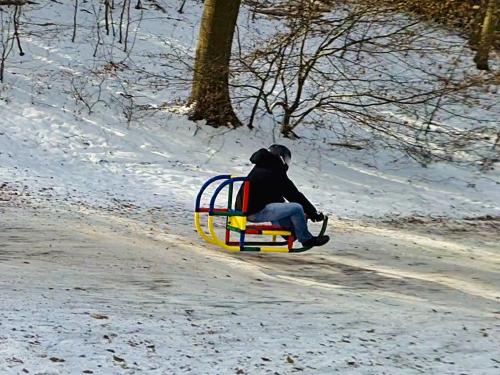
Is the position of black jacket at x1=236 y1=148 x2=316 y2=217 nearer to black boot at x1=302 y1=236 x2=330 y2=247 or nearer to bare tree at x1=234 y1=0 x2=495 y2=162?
black boot at x1=302 y1=236 x2=330 y2=247

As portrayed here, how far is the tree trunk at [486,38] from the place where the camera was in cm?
2108

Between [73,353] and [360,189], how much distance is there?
1026 centimetres

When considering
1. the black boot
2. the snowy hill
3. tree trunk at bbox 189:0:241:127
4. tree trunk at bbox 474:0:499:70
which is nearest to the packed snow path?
the black boot

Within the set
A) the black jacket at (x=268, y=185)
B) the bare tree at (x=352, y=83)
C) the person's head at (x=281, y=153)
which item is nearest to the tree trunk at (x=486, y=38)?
the bare tree at (x=352, y=83)

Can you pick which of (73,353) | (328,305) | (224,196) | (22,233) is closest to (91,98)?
(224,196)

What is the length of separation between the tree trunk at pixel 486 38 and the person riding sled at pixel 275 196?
48.4ft

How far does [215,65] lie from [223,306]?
403 inches

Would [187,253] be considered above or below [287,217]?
below

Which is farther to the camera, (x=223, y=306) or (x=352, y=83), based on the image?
(x=352, y=83)

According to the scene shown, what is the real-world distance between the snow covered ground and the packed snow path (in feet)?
0.07

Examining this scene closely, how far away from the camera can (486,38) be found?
21172 millimetres

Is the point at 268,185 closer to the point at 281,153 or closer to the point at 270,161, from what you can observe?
the point at 270,161

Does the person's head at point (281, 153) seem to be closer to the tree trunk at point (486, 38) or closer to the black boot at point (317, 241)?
the black boot at point (317, 241)

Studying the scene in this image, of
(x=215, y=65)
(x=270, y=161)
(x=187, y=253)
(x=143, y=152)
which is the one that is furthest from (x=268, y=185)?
(x=215, y=65)
